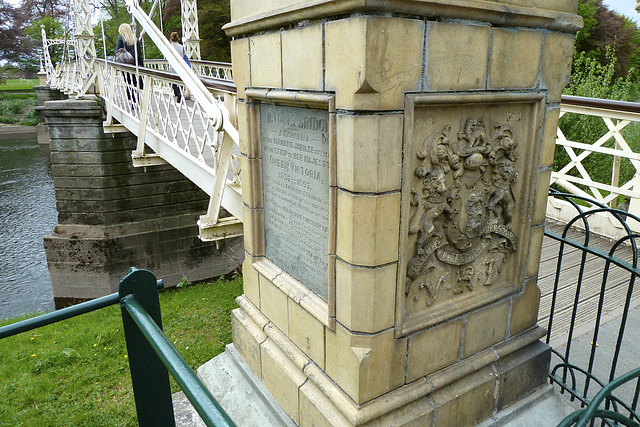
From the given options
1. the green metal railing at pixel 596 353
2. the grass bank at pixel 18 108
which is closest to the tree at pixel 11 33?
the grass bank at pixel 18 108

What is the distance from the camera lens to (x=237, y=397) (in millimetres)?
2988

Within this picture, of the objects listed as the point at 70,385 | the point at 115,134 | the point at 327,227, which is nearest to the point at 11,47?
the point at 115,134

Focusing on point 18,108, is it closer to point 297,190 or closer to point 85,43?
point 85,43

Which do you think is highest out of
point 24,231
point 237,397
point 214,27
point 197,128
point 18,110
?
point 214,27

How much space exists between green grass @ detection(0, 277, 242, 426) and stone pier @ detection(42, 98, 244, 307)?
2.97 metres

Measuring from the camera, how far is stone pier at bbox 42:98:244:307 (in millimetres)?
10664

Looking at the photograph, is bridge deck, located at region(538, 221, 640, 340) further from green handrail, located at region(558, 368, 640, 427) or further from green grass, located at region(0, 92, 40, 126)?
green grass, located at region(0, 92, 40, 126)

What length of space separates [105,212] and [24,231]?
6641 millimetres

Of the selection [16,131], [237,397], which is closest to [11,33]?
[16,131]

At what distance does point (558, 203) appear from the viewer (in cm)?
609

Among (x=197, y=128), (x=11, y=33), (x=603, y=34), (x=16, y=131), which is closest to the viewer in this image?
(x=197, y=128)

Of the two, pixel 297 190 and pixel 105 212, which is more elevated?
pixel 297 190

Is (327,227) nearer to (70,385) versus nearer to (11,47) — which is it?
→ (70,385)

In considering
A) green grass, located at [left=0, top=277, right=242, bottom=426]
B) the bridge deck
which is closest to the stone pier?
green grass, located at [left=0, top=277, right=242, bottom=426]
